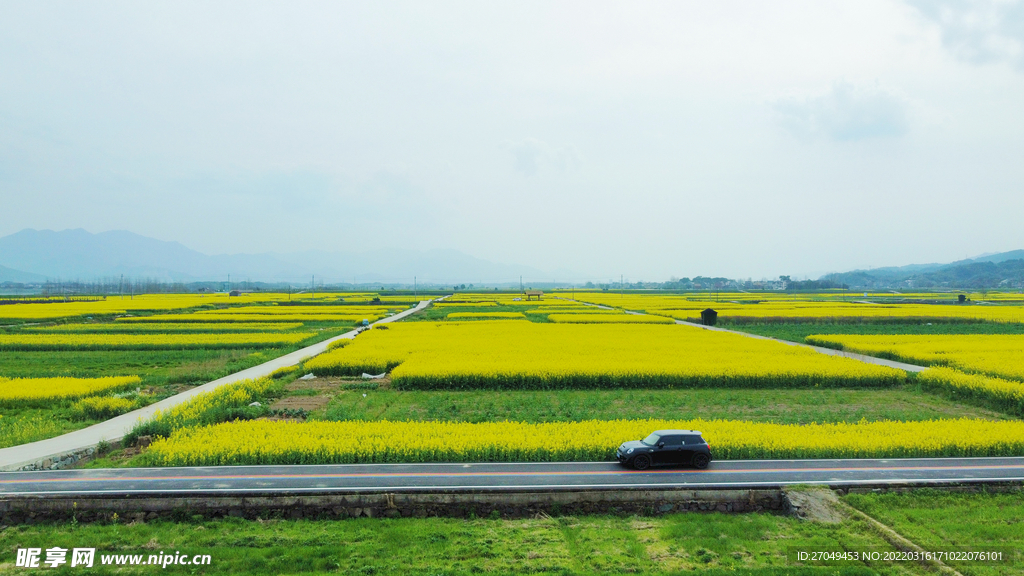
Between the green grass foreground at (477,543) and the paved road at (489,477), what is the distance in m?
0.84

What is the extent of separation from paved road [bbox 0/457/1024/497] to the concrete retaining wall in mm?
190

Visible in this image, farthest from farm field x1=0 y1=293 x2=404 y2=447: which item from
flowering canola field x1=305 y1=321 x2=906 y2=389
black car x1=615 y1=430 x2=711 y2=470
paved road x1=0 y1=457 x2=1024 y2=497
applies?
black car x1=615 y1=430 x2=711 y2=470

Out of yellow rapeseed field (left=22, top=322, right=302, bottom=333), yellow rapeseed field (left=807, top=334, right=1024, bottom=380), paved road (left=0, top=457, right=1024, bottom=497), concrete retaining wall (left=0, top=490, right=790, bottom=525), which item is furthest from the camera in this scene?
yellow rapeseed field (left=22, top=322, right=302, bottom=333)

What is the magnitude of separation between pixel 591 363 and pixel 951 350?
23483 millimetres

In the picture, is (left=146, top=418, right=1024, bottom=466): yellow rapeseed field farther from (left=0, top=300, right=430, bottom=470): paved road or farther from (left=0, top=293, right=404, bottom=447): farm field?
(left=0, top=293, right=404, bottom=447): farm field

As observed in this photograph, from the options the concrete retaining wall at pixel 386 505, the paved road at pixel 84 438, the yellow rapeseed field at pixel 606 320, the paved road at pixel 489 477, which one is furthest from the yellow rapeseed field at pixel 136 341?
the concrete retaining wall at pixel 386 505

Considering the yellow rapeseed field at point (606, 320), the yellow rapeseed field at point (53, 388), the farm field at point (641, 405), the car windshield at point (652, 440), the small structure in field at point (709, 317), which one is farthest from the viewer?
the yellow rapeseed field at point (606, 320)

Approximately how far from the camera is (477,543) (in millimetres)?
10062

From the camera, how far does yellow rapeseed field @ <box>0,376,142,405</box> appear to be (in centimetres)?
2128

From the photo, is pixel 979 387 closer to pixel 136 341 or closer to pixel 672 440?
pixel 672 440

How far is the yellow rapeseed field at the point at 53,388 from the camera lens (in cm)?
2128

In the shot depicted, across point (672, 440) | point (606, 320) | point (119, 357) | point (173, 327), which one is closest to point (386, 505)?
point (672, 440)

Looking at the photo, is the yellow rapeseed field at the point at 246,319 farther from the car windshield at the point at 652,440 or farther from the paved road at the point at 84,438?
the car windshield at the point at 652,440

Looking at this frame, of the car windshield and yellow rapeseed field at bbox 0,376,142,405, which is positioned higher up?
the car windshield
